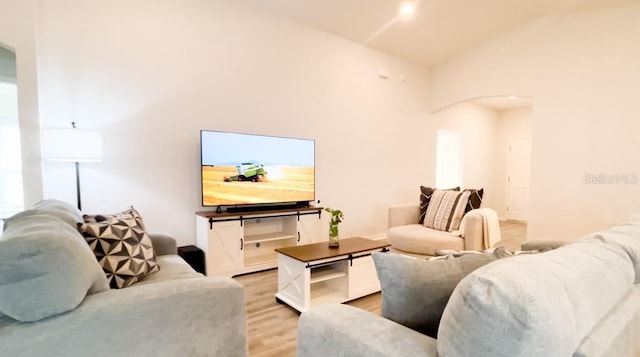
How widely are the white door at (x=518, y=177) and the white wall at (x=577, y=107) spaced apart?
3334 millimetres

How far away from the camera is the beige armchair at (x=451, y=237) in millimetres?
3428

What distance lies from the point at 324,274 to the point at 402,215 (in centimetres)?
175

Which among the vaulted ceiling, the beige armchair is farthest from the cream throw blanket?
the vaulted ceiling

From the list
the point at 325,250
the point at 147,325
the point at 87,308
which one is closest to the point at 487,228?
the point at 325,250

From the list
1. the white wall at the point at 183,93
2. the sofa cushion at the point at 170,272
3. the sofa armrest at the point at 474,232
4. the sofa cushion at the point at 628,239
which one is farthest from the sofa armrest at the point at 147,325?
the sofa armrest at the point at 474,232

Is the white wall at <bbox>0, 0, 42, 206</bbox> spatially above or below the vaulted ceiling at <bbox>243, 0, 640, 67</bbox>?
below

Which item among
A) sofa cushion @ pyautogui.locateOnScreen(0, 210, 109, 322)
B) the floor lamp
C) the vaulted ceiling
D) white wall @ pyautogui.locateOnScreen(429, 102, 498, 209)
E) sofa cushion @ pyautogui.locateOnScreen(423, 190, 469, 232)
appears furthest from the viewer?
white wall @ pyautogui.locateOnScreen(429, 102, 498, 209)

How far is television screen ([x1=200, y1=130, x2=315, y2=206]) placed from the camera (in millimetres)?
3467

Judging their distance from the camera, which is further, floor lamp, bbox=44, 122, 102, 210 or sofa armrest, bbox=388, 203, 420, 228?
sofa armrest, bbox=388, 203, 420, 228

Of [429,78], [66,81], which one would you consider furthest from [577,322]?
[429,78]

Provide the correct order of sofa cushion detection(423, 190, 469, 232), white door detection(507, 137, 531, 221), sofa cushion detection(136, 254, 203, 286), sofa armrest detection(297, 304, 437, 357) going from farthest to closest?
1. white door detection(507, 137, 531, 221)
2. sofa cushion detection(423, 190, 469, 232)
3. sofa cushion detection(136, 254, 203, 286)
4. sofa armrest detection(297, 304, 437, 357)

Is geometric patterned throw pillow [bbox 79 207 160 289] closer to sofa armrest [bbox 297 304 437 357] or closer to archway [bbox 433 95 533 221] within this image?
sofa armrest [bbox 297 304 437 357]

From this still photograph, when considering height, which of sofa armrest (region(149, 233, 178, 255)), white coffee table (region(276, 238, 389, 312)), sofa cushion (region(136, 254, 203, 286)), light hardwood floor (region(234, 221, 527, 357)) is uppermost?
sofa armrest (region(149, 233, 178, 255))

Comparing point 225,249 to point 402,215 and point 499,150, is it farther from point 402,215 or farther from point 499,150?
point 499,150
